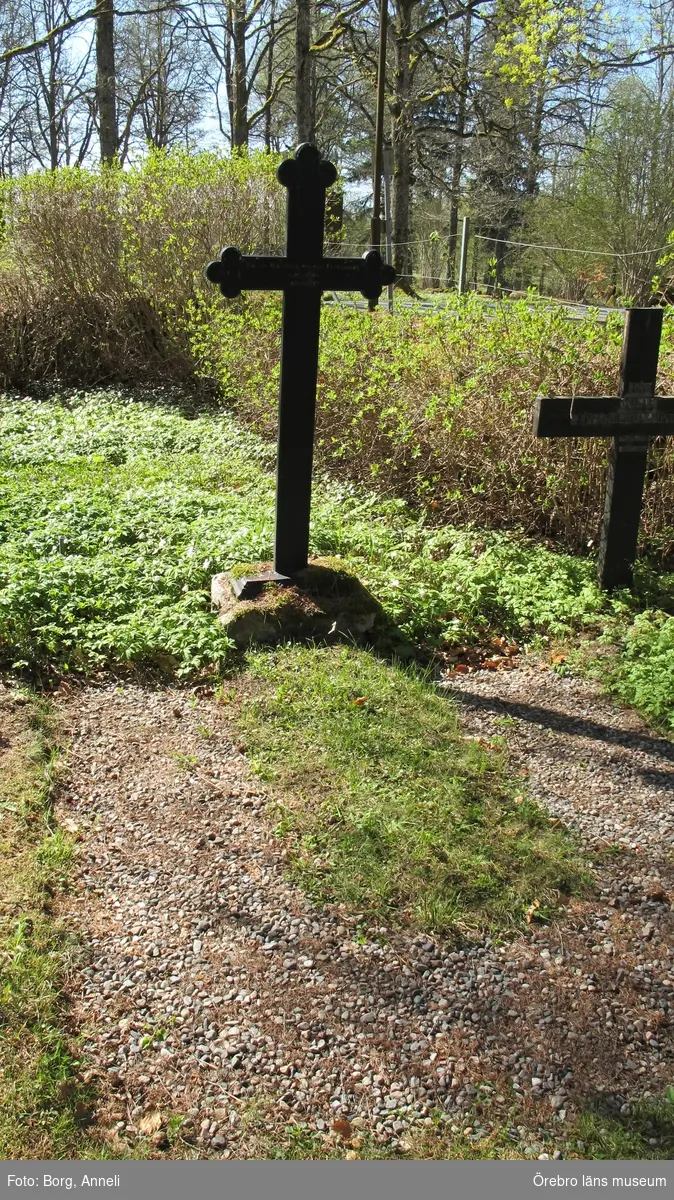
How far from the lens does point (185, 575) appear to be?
5387 mm

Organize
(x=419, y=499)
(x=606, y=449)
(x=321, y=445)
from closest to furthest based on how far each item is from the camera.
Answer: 1. (x=606, y=449)
2. (x=419, y=499)
3. (x=321, y=445)

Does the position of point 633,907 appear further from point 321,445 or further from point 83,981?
point 321,445

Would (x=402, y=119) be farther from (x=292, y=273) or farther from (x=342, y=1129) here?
(x=342, y=1129)

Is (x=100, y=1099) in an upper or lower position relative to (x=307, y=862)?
lower

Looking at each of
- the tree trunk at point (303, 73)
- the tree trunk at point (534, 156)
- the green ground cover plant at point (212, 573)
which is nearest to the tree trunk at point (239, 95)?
the tree trunk at point (303, 73)

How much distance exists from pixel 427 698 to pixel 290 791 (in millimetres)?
945

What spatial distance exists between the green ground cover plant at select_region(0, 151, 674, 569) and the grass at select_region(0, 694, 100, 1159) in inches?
148

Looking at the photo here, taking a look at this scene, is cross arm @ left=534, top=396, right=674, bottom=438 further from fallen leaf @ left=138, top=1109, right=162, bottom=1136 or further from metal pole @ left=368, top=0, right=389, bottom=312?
metal pole @ left=368, top=0, right=389, bottom=312

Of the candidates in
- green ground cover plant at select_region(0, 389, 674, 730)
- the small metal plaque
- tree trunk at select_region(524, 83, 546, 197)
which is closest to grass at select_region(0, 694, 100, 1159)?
green ground cover plant at select_region(0, 389, 674, 730)

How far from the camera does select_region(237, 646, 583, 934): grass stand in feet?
9.66

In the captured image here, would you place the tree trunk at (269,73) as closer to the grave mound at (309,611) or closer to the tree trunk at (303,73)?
the tree trunk at (303,73)

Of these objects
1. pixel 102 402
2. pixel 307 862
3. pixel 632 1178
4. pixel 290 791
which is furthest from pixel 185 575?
pixel 102 402

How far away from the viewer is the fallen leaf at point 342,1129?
221 cm

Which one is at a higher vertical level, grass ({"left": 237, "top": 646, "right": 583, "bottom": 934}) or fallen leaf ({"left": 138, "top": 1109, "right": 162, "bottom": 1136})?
grass ({"left": 237, "top": 646, "right": 583, "bottom": 934})
